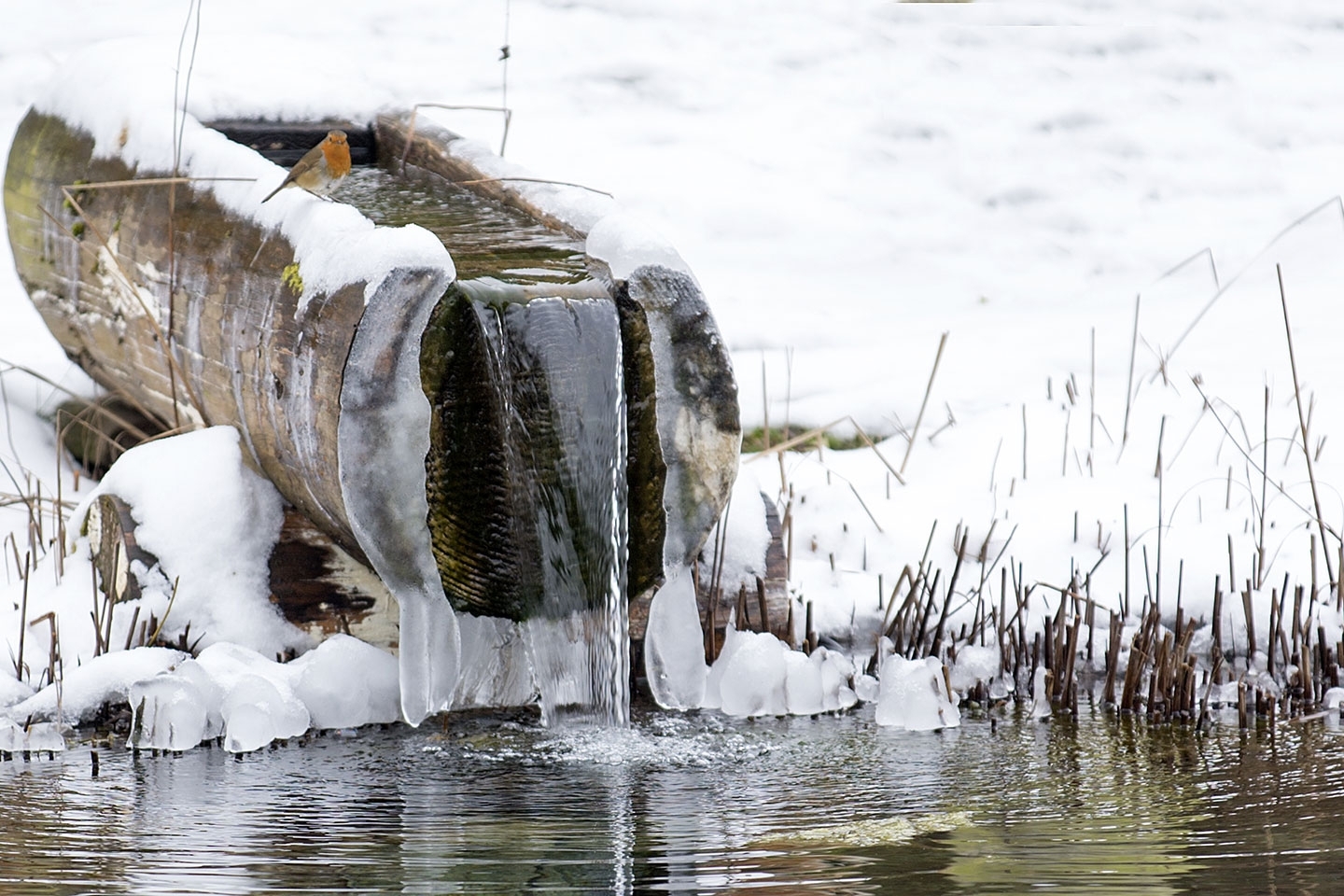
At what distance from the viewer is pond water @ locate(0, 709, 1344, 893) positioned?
2.25 m

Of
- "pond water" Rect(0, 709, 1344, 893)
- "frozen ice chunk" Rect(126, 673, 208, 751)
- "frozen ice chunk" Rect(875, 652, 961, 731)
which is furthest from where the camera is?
"frozen ice chunk" Rect(875, 652, 961, 731)

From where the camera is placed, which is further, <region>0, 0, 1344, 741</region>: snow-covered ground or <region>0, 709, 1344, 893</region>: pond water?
<region>0, 0, 1344, 741</region>: snow-covered ground

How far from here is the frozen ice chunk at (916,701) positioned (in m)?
3.44

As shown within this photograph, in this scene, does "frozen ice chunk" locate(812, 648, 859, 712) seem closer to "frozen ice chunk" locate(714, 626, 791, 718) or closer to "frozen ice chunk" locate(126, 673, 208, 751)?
"frozen ice chunk" locate(714, 626, 791, 718)

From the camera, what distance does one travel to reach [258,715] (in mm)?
3328

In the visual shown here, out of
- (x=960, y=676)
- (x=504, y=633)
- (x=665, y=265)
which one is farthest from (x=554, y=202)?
(x=960, y=676)

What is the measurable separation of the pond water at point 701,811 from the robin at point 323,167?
1.38 m

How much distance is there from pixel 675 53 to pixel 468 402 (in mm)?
8891

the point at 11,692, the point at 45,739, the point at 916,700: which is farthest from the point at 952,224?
the point at 45,739

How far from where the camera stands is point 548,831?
2.55 meters

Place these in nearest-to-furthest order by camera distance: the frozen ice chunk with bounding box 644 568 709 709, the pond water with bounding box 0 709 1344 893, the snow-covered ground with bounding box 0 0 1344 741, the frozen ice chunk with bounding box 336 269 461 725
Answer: the pond water with bounding box 0 709 1344 893, the frozen ice chunk with bounding box 336 269 461 725, the frozen ice chunk with bounding box 644 568 709 709, the snow-covered ground with bounding box 0 0 1344 741

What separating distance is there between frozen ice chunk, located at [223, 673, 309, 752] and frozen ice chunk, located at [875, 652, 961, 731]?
4.33ft

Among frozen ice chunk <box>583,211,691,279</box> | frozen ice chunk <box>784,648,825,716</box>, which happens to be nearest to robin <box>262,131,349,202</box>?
frozen ice chunk <box>583,211,691,279</box>

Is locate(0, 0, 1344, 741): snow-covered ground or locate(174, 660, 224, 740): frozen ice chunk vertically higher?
locate(0, 0, 1344, 741): snow-covered ground
